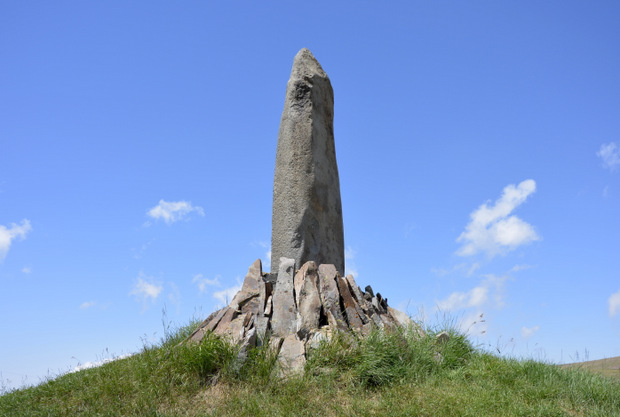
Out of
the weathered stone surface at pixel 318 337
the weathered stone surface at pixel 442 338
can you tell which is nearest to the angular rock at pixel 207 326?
the weathered stone surface at pixel 318 337

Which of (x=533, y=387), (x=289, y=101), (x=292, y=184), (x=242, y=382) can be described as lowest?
(x=533, y=387)

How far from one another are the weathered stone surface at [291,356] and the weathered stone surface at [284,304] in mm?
260

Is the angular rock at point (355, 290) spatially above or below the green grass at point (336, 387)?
above

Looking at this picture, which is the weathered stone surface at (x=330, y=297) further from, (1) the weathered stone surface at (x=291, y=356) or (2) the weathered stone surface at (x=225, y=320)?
(2) the weathered stone surface at (x=225, y=320)

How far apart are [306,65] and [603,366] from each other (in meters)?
8.48

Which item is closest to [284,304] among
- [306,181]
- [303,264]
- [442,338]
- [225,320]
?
[225,320]

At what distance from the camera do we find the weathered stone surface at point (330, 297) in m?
7.80

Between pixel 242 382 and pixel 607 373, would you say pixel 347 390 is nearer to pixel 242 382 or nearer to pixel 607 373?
pixel 242 382

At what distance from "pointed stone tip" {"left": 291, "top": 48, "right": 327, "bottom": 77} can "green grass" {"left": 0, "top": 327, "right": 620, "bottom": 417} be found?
19.7ft

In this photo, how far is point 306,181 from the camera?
10.4 m

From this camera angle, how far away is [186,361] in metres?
7.04

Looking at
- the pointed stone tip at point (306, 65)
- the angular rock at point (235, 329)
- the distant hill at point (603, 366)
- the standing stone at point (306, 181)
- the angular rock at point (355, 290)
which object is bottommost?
the distant hill at point (603, 366)

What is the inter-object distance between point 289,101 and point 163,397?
650 cm

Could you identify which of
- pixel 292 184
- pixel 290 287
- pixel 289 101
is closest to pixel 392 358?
pixel 290 287
